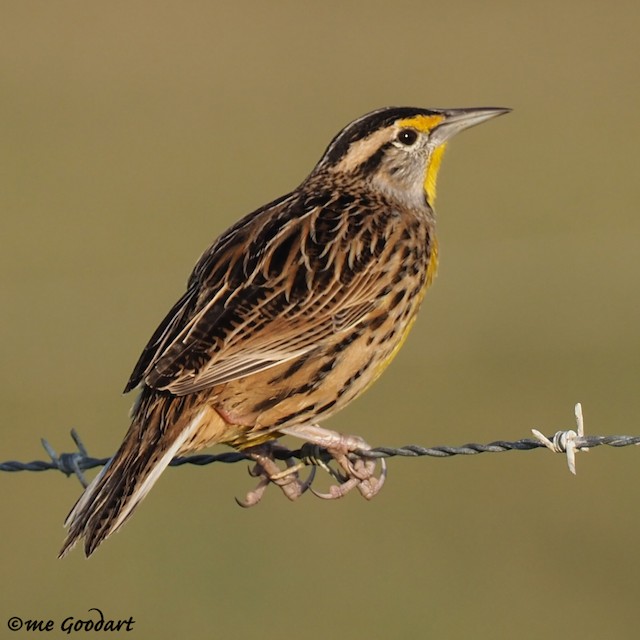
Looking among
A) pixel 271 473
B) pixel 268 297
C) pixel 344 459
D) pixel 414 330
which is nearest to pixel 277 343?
pixel 268 297

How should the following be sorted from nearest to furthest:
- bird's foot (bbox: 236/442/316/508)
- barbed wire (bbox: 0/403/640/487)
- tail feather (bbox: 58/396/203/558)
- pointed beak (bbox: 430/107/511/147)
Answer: barbed wire (bbox: 0/403/640/487) < tail feather (bbox: 58/396/203/558) < bird's foot (bbox: 236/442/316/508) < pointed beak (bbox: 430/107/511/147)

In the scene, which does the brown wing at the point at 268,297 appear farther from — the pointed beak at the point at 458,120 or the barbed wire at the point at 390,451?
the pointed beak at the point at 458,120

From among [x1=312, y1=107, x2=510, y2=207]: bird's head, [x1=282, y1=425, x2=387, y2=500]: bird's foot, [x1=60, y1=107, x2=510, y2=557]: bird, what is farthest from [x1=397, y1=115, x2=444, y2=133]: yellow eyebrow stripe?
[x1=282, y1=425, x2=387, y2=500]: bird's foot

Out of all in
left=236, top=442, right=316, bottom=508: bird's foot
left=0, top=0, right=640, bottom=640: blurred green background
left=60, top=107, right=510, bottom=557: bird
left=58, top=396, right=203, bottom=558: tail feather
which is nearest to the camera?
left=58, top=396, right=203, bottom=558: tail feather

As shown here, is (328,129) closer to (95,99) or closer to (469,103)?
(469,103)

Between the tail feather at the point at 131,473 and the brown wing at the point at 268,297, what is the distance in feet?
0.40

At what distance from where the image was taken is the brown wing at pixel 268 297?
13.8 ft

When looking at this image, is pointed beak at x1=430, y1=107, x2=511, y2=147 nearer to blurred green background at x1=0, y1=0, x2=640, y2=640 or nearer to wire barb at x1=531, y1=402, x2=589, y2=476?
wire barb at x1=531, y1=402, x2=589, y2=476

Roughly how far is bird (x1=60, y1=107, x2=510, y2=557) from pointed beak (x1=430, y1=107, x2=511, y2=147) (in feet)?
0.98

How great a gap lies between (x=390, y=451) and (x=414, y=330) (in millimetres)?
7372

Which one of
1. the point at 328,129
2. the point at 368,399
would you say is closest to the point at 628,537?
the point at 368,399

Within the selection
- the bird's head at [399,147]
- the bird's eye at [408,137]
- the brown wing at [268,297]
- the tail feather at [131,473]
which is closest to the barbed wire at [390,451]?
the tail feather at [131,473]

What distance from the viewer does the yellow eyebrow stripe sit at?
516cm

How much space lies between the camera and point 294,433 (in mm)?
4488
